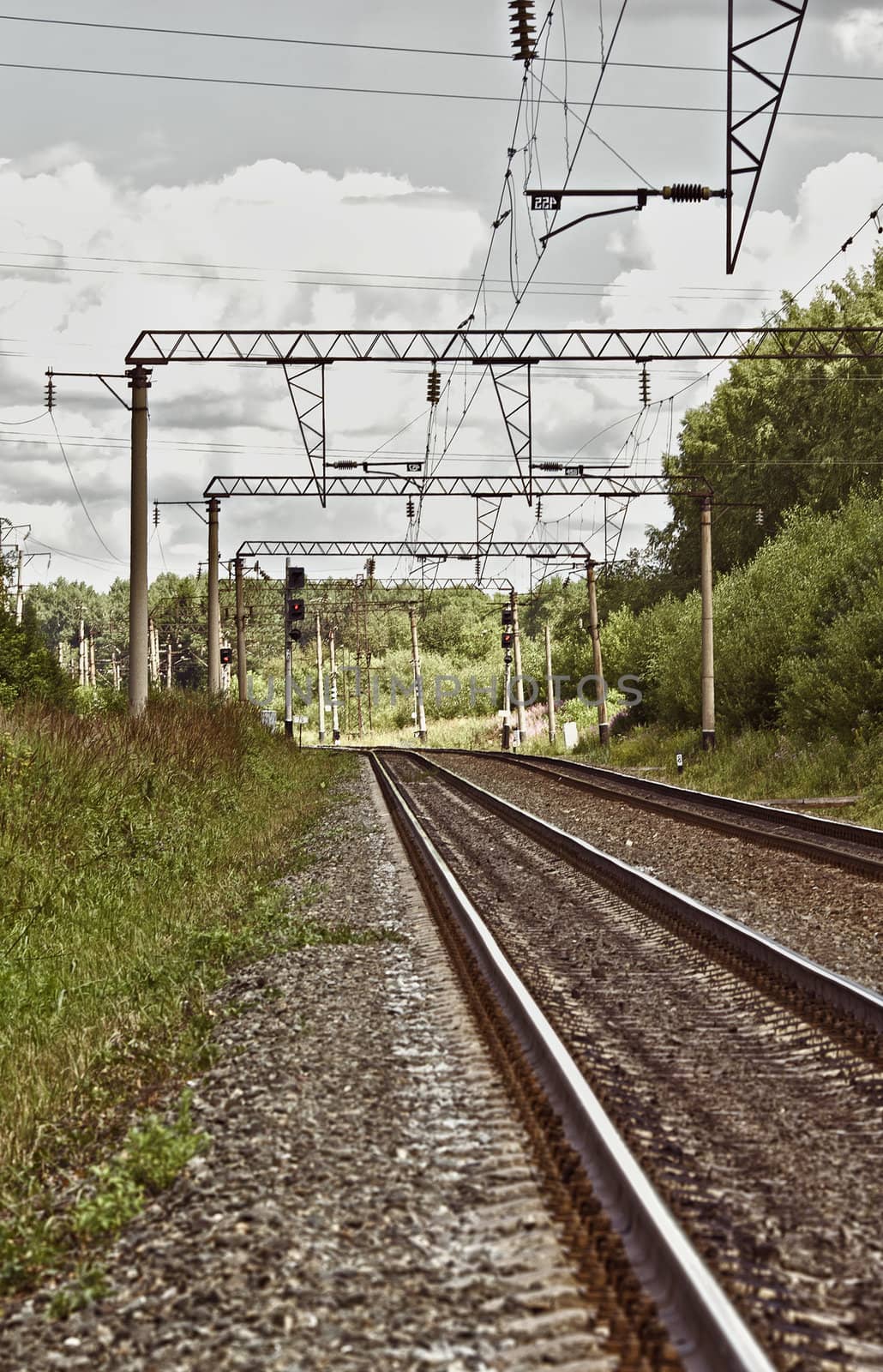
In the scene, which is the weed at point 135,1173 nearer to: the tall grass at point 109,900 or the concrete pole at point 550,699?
the tall grass at point 109,900

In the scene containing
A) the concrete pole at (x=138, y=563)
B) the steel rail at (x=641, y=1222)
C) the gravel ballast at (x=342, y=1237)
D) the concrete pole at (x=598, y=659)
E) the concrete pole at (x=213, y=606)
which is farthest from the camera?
the concrete pole at (x=598, y=659)

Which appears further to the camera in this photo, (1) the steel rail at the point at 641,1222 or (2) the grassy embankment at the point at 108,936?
(2) the grassy embankment at the point at 108,936

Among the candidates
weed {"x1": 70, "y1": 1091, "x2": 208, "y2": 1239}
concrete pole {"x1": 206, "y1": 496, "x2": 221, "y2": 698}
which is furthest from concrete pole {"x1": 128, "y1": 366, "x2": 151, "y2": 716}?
weed {"x1": 70, "y1": 1091, "x2": 208, "y2": 1239}

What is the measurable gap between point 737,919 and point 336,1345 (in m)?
7.95

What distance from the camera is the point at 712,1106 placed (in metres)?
5.91

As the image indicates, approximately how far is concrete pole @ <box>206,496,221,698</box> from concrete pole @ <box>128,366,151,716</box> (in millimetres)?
13840

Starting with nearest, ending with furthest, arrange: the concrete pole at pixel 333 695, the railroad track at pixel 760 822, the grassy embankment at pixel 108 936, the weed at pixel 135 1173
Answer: the weed at pixel 135 1173 → the grassy embankment at pixel 108 936 → the railroad track at pixel 760 822 → the concrete pole at pixel 333 695

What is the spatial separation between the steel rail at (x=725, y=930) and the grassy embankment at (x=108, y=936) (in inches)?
116

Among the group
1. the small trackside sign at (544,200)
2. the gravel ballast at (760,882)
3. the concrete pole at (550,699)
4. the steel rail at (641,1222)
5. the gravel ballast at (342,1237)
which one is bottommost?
the gravel ballast at (760,882)

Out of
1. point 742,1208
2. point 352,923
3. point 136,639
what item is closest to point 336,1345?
point 742,1208

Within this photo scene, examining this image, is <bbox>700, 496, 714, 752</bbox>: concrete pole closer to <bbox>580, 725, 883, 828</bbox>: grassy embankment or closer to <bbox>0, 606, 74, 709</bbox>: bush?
<bbox>580, 725, 883, 828</bbox>: grassy embankment

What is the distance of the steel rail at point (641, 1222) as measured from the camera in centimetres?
346

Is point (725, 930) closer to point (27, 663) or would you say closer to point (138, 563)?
point (138, 563)

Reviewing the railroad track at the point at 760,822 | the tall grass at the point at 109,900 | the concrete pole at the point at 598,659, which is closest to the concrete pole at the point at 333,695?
the concrete pole at the point at 598,659
